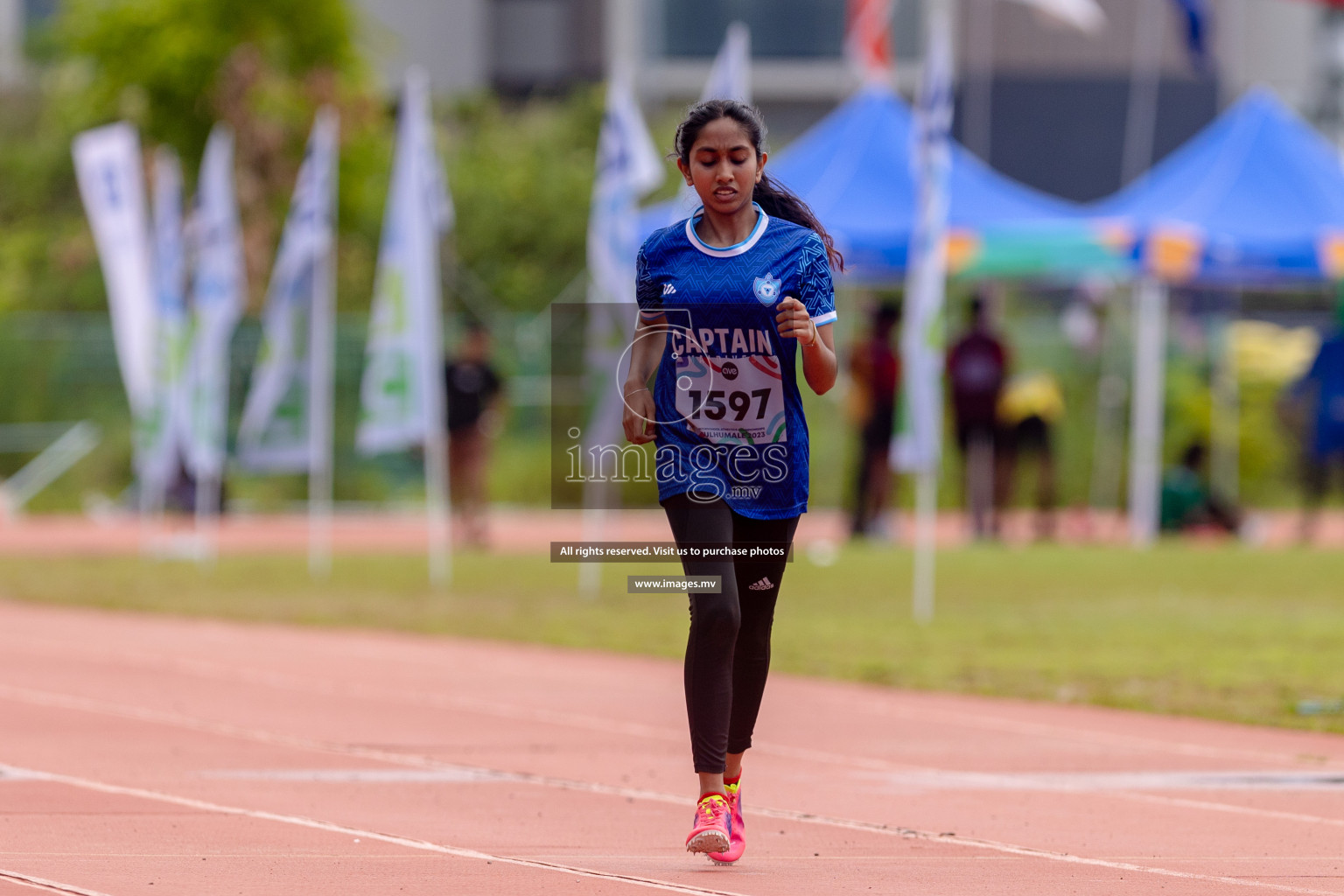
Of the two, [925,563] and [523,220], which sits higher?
[523,220]

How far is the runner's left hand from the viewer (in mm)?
5949

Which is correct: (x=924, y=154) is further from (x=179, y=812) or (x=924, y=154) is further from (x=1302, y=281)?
(x=1302, y=281)

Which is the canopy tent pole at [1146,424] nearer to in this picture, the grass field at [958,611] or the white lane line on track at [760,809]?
the grass field at [958,611]

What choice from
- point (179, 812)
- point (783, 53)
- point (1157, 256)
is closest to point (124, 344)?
point (1157, 256)

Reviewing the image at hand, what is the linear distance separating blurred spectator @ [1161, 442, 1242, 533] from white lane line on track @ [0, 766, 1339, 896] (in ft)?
55.6

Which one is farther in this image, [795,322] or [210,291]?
[210,291]

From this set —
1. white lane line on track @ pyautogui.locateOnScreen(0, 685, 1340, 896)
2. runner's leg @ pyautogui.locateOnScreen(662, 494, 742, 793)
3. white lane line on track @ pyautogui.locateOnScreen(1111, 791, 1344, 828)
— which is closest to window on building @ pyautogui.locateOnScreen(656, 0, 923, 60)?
white lane line on track @ pyautogui.locateOnScreen(0, 685, 1340, 896)

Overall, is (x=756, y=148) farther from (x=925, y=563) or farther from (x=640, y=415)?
(x=925, y=563)

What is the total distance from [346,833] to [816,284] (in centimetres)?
212

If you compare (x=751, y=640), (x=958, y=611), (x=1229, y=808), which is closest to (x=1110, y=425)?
(x=958, y=611)

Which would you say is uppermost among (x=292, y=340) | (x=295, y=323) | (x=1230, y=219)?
(x=1230, y=219)

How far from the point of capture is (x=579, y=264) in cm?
3716

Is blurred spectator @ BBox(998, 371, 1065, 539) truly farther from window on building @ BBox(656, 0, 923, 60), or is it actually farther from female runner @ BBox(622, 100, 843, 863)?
window on building @ BBox(656, 0, 923, 60)

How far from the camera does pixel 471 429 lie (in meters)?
22.1
